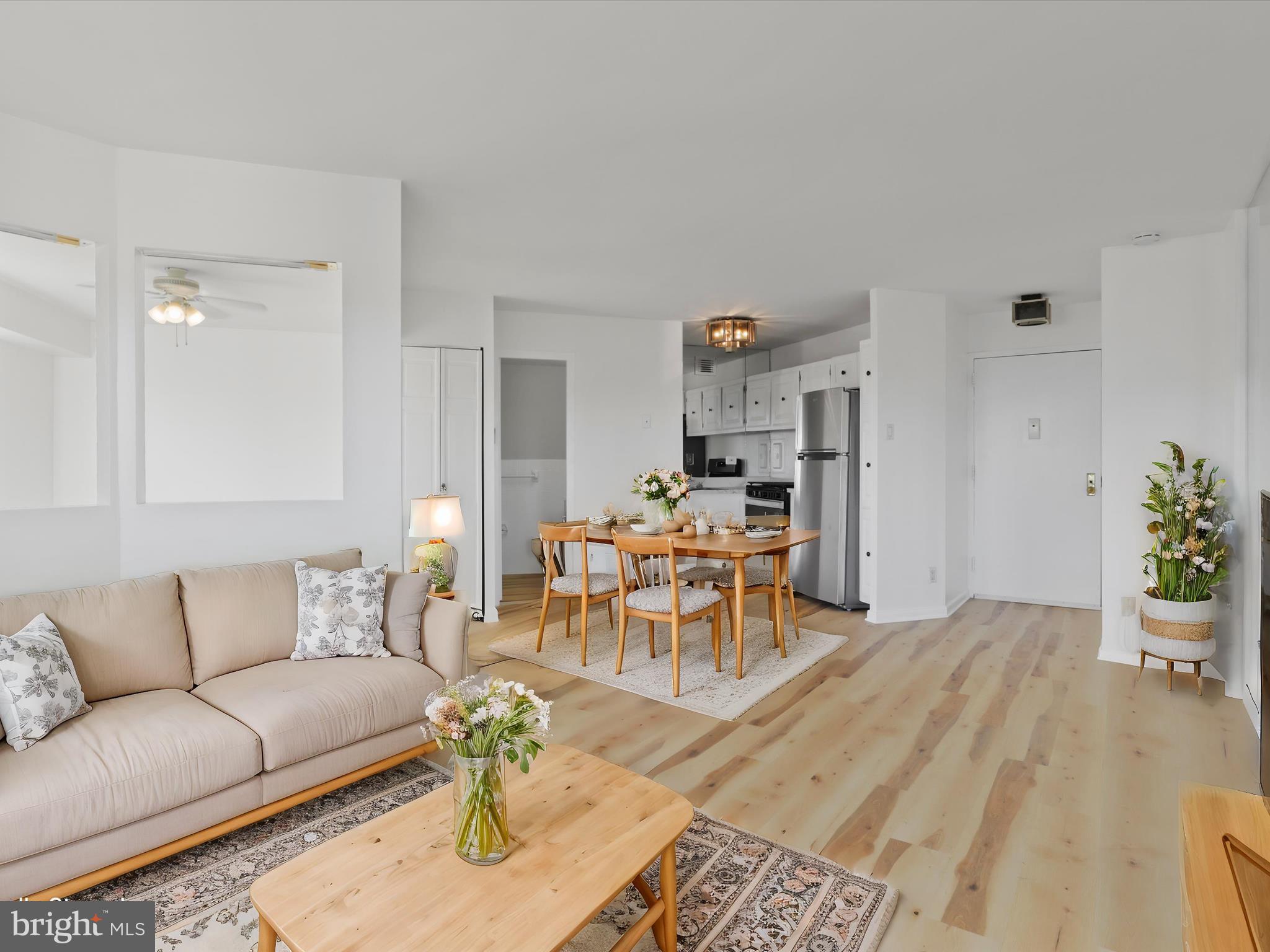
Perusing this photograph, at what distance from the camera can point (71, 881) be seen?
5.79ft

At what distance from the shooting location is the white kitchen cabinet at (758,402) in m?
6.70

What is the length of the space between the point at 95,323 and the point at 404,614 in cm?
171

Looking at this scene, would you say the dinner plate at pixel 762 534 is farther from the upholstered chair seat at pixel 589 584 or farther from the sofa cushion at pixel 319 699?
the sofa cushion at pixel 319 699

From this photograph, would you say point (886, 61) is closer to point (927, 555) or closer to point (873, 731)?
point (873, 731)

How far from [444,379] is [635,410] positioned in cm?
173

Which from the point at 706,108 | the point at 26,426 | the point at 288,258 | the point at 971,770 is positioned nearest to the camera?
the point at 706,108

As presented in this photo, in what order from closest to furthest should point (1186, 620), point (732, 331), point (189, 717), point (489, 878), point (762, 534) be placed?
point (489, 878) < point (189, 717) < point (1186, 620) < point (762, 534) < point (732, 331)

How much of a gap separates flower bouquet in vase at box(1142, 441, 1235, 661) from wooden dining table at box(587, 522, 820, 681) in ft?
5.87

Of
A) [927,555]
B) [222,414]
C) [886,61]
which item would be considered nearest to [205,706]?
[222,414]

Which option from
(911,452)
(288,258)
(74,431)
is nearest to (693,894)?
(74,431)

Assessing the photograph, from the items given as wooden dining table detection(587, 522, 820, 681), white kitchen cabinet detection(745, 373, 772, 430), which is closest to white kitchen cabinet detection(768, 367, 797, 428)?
white kitchen cabinet detection(745, 373, 772, 430)

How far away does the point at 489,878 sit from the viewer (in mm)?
1409

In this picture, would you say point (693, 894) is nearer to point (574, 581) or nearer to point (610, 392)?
point (574, 581)

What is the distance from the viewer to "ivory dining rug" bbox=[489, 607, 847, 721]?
3.47 metres
